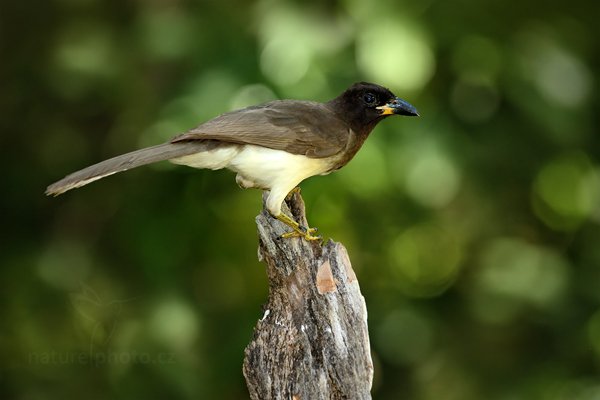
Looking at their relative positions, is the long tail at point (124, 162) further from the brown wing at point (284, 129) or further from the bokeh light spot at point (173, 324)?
the bokeh light spot at point (173, 324)

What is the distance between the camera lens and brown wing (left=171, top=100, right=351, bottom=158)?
5.20m

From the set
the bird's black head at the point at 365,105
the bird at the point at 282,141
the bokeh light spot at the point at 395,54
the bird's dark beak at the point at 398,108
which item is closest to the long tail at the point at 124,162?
the bird at the point at 282,141

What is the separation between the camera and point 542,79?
702cm

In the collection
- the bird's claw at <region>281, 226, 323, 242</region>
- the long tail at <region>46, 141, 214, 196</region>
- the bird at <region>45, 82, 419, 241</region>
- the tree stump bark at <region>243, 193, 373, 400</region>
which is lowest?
the tree stump bark at <region>243, 193, 373, 400</region>

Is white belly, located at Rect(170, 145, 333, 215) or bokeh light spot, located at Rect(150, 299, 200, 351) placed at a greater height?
white belly, located at Rect(170, 145, 333, 215)

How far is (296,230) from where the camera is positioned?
5168mm

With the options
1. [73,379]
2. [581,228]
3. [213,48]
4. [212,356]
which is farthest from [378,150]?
[73,379]

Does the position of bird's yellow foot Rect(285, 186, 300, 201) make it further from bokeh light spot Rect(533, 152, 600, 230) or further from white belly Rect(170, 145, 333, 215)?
bokeh light spot Rect(533, 152, 600, 230)

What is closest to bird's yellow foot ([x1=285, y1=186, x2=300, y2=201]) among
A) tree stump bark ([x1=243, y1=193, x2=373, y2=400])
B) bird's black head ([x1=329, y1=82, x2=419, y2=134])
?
bird's black head ([x1=329, y1=82, x2=419, y2=134])

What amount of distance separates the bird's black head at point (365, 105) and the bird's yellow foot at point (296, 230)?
816mm

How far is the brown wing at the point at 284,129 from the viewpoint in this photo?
17.1 feet

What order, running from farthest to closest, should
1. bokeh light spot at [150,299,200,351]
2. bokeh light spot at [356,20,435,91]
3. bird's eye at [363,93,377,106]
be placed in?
bokeh light spot at [150,299,200,351], bokeh light spot at [356,20,435,91], bird's eye at [363,93,377,106]

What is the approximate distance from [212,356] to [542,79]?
9.38 ft

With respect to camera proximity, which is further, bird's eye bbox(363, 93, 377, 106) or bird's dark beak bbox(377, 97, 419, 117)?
bird's eye bbox(363, 93, 377, 106)
